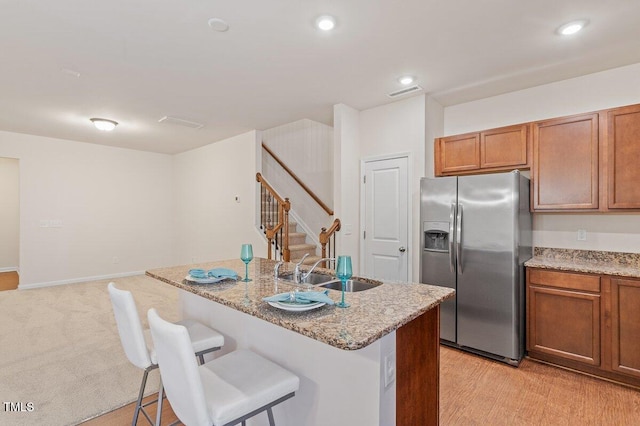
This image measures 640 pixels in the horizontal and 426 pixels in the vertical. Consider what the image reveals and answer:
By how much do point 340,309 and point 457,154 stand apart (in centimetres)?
283

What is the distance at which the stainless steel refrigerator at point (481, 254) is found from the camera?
296 centimetres

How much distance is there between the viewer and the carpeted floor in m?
2.33

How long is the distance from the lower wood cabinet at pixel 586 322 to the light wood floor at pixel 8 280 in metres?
7.87

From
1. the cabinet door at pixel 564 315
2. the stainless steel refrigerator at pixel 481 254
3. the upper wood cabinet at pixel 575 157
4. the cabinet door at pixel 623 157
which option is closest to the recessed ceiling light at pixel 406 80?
the upper wood cabinet at pixel 575 157

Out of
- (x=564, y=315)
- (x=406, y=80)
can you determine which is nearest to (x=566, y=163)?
(x=564, y=315)

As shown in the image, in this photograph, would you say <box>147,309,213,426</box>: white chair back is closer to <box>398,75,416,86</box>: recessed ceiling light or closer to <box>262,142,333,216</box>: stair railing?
<box>398,75,416,86</box>: recessed ceiling light

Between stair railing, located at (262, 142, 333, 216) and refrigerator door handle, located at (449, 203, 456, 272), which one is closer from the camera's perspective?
refrigerator door handle, located at (449, 203, 456, 272)

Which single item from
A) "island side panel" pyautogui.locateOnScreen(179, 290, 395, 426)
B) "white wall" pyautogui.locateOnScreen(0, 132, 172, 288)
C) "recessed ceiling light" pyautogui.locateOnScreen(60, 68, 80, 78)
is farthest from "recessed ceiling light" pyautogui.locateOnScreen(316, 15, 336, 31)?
"white wall" pyautogui.locateOnScreen(0, 132, 172, 288)

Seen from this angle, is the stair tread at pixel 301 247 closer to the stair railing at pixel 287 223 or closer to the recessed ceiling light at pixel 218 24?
the stair railing at pixel 287 223

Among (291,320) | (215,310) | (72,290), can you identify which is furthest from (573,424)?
(72,290)

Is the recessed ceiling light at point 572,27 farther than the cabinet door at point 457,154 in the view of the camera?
No

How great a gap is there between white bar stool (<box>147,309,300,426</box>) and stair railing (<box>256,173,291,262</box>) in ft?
10.4

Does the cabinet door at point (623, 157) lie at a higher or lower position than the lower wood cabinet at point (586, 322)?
higher

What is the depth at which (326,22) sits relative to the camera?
7.76 feet
